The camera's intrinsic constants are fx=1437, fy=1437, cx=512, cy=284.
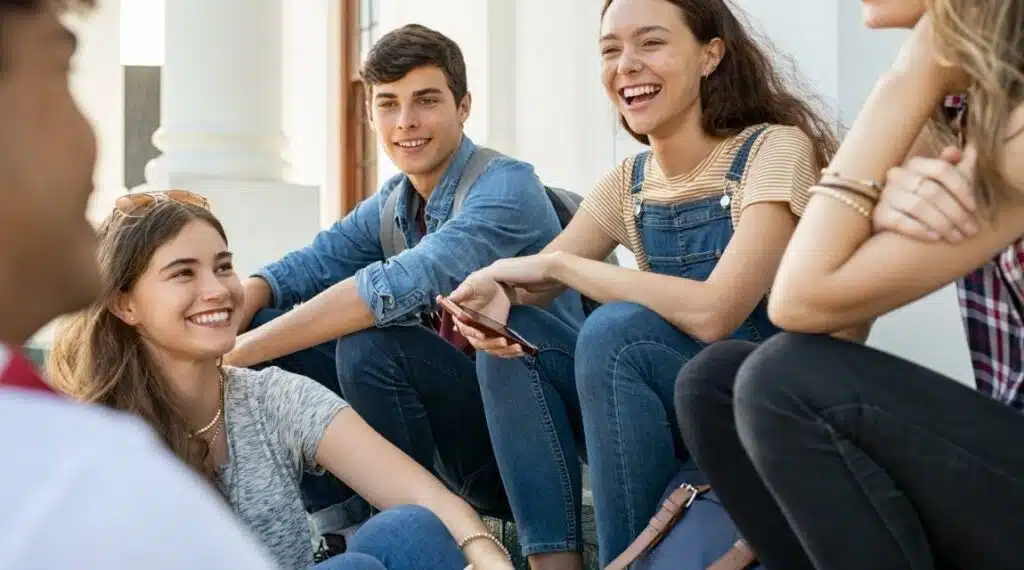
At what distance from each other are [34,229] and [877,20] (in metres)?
1.82

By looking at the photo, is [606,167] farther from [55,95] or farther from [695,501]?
[55,95]

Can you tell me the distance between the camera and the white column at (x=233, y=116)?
6148 millimetres

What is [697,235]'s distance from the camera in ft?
9.71

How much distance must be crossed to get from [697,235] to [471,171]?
3.05 ft

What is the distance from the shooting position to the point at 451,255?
3.44 m


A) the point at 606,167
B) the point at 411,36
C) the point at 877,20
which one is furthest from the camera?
the point at 606,167

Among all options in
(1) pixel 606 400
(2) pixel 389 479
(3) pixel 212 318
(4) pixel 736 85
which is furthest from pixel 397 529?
(4) pixel 736 85

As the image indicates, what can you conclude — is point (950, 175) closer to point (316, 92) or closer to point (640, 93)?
point (640, 93)

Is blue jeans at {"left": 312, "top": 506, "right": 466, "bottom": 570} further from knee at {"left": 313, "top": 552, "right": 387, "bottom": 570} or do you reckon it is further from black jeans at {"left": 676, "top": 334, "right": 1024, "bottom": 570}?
black jeans at {"left": 676, "top": 334, "right": 1024, "bottom": 570}

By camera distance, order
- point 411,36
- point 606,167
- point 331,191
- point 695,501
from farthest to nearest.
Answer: point 331,191
point 606,167
point 411,36
point 695,501

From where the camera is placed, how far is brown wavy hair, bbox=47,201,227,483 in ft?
9.48

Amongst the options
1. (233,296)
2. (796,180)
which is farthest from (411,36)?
(796,180)

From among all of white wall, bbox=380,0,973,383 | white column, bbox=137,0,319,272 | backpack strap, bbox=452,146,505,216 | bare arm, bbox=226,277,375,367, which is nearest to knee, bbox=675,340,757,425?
bare arm, bbox=226,277,375,367

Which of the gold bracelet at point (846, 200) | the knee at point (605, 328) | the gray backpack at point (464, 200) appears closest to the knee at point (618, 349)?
the knee at point (605, 328)
